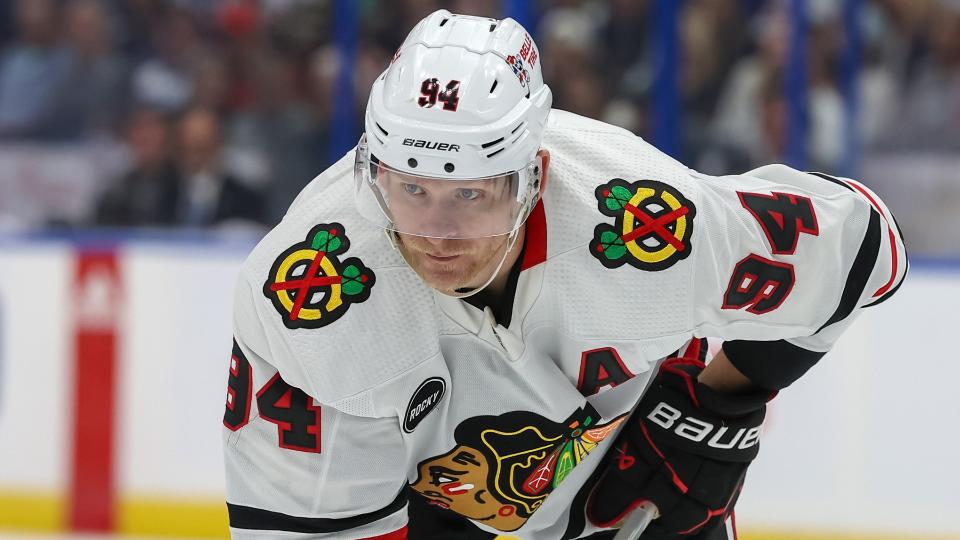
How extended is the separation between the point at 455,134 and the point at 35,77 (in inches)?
160

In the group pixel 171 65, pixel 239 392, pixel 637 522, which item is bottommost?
pixel 171 65

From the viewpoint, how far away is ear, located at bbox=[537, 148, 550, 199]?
Result: 6.42ft

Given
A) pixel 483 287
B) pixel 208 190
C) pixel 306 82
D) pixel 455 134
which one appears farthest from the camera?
pixel 306 82

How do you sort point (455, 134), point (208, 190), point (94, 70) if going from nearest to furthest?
point (455, 134) < point (208, 190) < point (94, 70)

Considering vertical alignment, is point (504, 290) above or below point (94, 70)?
above

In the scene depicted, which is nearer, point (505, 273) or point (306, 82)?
point (505, 273)

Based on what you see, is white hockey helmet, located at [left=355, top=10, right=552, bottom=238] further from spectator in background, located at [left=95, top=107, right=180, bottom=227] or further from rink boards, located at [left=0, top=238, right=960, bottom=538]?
spectator in background, located at [left=95, top=107, right=180, bottom=227]

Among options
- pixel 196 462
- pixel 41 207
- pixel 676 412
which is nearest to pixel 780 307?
pixel 676 412

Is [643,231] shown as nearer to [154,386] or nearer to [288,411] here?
[288,411]

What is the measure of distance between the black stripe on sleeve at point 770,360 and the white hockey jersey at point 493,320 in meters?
0.16

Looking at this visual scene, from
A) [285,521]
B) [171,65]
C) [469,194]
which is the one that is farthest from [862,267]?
[171,65]

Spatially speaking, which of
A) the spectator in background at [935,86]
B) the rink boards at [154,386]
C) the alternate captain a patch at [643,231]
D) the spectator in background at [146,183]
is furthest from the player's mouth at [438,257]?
the spectator in background at [935,86]

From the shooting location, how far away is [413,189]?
1.89 meters

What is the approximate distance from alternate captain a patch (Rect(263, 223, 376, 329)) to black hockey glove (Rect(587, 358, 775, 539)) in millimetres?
734
